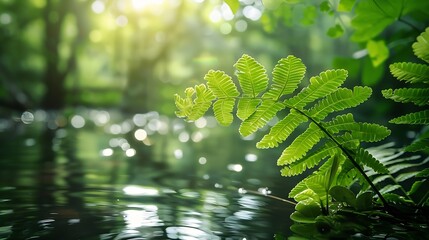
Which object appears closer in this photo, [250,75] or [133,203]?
[250,75]

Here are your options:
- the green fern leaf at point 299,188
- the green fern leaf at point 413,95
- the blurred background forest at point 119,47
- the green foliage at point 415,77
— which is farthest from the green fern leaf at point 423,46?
the blurred background forest at point 119,47

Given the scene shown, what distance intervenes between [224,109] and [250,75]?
189 millimetres

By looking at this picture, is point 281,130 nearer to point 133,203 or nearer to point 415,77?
point 415,77

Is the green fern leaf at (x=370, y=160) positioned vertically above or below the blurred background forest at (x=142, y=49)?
below

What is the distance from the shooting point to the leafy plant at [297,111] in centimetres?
187

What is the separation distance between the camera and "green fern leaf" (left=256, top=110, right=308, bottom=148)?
202cm

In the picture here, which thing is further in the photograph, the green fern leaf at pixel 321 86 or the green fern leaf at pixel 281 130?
the green fern leaf at pixel 281 130

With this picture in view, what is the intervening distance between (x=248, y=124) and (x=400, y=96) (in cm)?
67

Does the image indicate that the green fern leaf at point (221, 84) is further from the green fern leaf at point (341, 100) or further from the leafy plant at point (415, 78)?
the leafy plant at point (415, 78)

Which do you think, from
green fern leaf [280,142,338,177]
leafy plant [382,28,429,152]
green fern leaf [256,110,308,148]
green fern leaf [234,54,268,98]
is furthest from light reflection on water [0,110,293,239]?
leafy plant [382,28,429,152]

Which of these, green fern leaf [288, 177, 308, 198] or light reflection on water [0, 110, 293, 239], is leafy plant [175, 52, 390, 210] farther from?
light reflection on water [0, 110, 293, 239]

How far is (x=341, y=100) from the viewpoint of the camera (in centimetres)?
197

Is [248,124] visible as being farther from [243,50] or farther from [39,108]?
[243,50]

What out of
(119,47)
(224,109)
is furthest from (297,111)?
(119,47)
